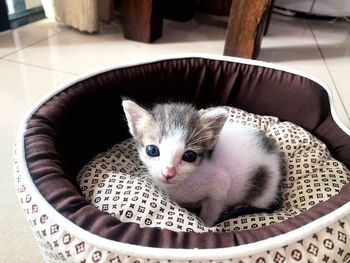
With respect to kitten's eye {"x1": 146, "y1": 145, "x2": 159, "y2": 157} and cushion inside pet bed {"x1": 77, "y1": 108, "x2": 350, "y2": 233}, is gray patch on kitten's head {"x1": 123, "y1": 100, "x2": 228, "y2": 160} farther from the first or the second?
cushion inside pet bed {"x1": 77, "y1": 108, "x2": 350, "y2": 233}

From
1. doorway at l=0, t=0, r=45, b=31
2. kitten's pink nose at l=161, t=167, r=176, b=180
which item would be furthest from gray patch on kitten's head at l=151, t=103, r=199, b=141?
doorway at l=0, t=0, r=45, b=31

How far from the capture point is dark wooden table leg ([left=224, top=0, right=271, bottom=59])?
2.09 metres

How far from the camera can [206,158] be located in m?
1.14

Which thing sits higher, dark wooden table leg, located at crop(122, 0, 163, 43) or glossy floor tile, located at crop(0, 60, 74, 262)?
dark wooden table leg, located at crop(122, 0, 163, 43)

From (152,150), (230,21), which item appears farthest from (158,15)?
(152,150)

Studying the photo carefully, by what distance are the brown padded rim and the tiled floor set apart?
0.32 metres

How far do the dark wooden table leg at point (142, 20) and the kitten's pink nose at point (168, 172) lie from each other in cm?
171

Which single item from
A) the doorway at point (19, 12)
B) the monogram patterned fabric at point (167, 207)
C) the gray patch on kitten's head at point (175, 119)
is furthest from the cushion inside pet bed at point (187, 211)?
the doorway at point (19, 12)

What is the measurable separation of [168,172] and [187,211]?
0.22 m

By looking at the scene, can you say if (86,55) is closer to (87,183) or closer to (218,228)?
(87,183)

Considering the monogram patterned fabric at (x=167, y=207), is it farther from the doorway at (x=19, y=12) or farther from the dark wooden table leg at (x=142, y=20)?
the doorway at (x=19, y=12)

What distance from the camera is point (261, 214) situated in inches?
46.4

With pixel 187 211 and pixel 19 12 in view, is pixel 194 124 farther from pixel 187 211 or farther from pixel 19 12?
pixel 19 12

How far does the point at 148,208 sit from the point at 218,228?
0.27m
